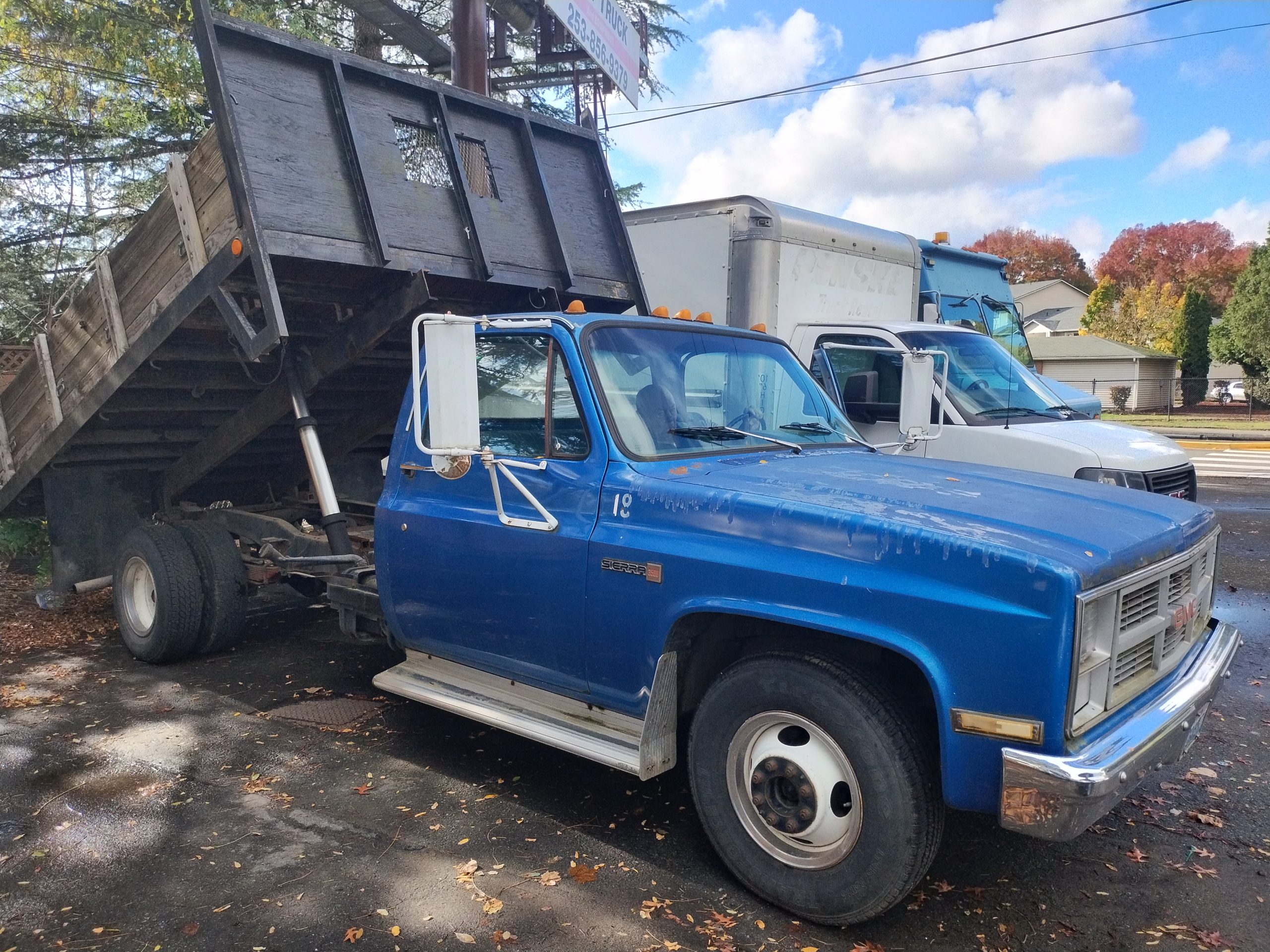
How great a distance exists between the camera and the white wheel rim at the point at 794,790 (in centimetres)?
321

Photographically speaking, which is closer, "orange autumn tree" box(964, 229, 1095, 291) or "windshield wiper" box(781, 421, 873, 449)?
"windshield wiper" box(781, 421, 873, 449)

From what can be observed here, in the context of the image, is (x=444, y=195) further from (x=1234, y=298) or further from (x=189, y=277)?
(x=1234, y=298)

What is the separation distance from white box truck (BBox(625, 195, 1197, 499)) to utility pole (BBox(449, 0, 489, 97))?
6.92 feet

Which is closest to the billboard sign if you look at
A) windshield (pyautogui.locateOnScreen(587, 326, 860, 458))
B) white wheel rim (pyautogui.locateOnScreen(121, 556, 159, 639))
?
windshield (pyautogui.locateOnScreen(587, 326, 860, 458))

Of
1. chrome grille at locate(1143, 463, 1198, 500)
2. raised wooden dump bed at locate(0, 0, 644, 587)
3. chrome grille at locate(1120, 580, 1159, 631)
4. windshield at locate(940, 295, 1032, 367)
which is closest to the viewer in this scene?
chrome grille at locate(1120, 580, 1159, 631)

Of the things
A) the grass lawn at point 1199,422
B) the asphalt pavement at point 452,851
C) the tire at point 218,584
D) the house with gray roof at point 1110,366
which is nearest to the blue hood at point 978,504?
the asphalt pavement at point 452,851

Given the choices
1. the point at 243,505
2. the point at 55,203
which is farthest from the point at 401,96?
the point at 55,203

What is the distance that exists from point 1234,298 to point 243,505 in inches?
1611

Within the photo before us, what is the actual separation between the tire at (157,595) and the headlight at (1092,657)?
5.25 meters

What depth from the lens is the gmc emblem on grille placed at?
3570 mm

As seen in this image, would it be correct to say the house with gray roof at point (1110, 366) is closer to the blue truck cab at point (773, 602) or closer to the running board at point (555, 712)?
the blue truck cab at point (773, 602)

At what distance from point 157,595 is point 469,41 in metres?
5.67

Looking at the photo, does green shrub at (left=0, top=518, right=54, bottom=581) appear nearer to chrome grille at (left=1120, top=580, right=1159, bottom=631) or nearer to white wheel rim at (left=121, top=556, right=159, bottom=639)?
white wheel rim at (left=121, top=556, right=159, bottom=639)

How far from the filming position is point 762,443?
423 centimetres
